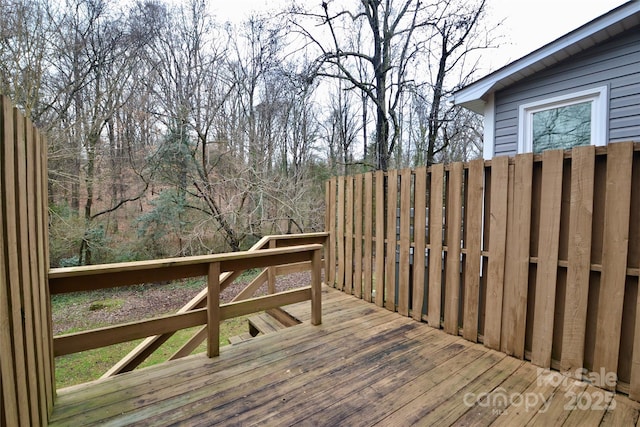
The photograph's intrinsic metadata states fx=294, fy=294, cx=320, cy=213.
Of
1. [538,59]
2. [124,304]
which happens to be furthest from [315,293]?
[124,304]

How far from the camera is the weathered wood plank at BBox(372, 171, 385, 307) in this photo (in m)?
3.36

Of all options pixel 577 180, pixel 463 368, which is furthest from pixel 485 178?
pixel 463 368

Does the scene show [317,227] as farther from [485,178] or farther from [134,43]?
[134,43]

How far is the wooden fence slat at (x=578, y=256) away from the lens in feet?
6.46

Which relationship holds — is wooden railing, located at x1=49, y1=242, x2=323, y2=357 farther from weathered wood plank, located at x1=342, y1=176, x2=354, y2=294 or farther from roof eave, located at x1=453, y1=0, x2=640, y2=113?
roof eave, located at x1=453, y1=0, x2=640, y2=113

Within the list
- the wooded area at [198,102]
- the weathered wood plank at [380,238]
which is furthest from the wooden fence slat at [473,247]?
the wooded area at [198,102]

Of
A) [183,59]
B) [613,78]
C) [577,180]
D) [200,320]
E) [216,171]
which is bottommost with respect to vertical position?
[200,320]

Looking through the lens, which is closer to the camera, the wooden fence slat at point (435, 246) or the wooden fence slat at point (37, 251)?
the wooden fence slat at point (37, 251)

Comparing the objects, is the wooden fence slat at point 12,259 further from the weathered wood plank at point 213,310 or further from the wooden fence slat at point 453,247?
the wooden fence slat at point 453,247

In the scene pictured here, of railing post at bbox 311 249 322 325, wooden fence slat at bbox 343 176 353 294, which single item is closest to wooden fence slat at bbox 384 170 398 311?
wooden fence slat at bbox 343 176 353 294

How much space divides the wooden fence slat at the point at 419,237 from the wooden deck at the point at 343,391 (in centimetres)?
50

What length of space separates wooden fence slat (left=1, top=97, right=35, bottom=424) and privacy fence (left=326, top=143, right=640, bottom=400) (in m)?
2.80

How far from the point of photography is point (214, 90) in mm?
8656

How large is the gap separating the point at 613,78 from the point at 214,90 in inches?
339
